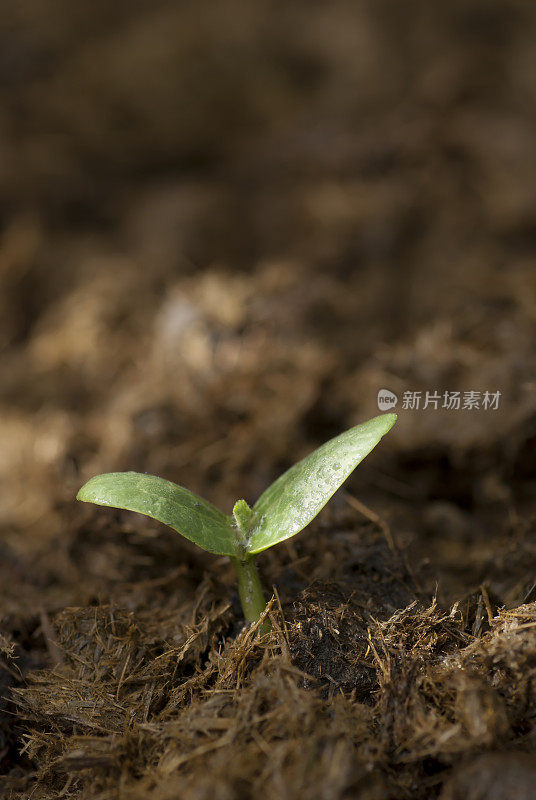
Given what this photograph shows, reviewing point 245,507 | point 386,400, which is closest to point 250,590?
point 245,507

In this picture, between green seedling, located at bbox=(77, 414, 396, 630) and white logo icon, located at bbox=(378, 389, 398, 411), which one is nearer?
green seedling, located at bbox=(77, 414, 396, 630)

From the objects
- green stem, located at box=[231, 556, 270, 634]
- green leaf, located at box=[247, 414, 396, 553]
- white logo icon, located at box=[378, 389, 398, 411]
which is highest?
white logo icon, located at box=[378, 389, 398, 411]

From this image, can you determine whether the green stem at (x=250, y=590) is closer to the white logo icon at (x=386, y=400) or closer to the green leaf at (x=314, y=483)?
the green leaf at (x=314, y=483)

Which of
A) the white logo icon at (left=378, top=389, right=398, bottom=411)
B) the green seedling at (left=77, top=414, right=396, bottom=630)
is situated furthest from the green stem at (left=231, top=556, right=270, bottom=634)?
the white logo icon at (left=378, top=389, right=398, bottom=411)

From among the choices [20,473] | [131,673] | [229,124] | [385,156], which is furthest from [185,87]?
[131,673]

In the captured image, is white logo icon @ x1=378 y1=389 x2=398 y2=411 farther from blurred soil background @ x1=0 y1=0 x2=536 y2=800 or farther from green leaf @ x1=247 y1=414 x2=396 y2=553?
green leaf @ x1=247 y1=414 x2=396 y2=553

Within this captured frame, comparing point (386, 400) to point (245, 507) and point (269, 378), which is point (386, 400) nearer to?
point (269, 378)
